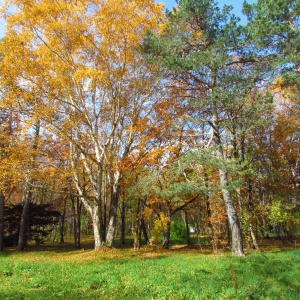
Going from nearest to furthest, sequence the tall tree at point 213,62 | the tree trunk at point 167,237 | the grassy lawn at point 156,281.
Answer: the grassy lawn at point 156,281, the tall tree at point 213,62, the tree trunk at point 167,237

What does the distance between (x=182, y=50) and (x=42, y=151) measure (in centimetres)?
904

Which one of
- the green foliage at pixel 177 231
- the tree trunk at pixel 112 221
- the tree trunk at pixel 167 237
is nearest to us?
the tree trunk at pixel 112 221

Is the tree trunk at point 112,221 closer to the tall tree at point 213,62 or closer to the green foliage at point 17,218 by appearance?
the tall tree at point 213,62

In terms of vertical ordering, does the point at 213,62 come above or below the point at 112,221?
above

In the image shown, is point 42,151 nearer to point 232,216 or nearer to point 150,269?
point 150,269

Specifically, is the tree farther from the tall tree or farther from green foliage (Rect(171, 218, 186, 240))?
green foliage (Rect(171, 218, 186, 240))

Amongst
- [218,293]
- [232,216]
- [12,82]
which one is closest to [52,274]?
[218,293]

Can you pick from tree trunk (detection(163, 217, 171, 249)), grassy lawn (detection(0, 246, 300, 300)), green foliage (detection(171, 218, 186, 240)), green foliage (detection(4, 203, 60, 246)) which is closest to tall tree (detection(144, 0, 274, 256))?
grassy lawn (detection(0, 246, 300, 300))

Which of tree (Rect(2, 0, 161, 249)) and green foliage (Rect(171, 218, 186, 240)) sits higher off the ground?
tree (Rect(2, 0, 161, 249))

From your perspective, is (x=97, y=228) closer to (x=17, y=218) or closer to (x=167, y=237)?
(x=167, y=237)

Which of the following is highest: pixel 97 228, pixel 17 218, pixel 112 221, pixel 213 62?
pixel 213 62

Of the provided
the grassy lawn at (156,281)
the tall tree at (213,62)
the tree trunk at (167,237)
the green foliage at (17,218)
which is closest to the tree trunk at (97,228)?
the tree trunk at (167,237)

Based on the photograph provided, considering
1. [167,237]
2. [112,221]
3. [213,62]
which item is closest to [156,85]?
[213,62]

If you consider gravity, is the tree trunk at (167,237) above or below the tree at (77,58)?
below
